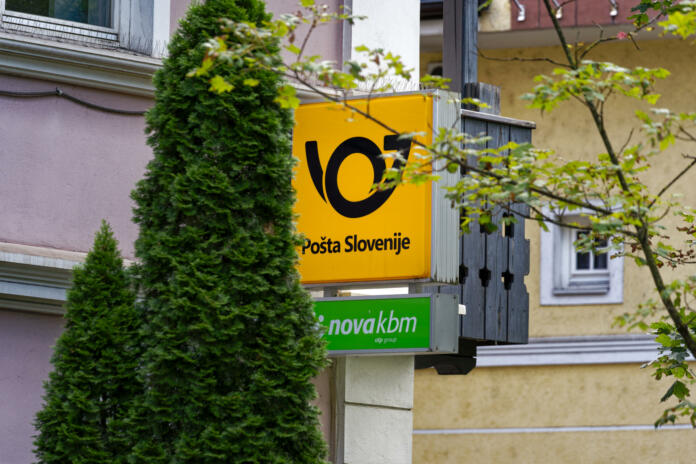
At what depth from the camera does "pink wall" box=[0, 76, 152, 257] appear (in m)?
8.92

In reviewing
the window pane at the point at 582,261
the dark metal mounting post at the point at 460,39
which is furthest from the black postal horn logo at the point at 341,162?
the window pane at the point at 582,261

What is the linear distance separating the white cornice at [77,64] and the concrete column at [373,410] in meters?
2.57

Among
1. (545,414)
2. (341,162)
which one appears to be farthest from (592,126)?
(341,162)

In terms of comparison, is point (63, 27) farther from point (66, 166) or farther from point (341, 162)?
point (341, 162)

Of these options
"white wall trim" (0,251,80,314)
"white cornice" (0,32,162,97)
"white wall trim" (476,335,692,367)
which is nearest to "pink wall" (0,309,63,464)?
"white wall trim" (0,251,80,314)

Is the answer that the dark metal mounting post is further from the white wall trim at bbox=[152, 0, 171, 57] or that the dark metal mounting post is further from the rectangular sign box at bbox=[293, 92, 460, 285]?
the white wall trim at bbox=[152, 0, 171, 57]

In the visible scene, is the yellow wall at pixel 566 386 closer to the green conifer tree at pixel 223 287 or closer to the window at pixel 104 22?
the window at pixel 104 22

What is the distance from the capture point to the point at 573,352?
19.0m

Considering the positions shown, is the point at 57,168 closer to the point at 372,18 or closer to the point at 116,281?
the point at 116,281

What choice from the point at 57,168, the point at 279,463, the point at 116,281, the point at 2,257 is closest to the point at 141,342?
the point at 116,281

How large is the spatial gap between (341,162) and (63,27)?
6.86ft

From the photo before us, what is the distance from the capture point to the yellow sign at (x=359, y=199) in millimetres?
9289

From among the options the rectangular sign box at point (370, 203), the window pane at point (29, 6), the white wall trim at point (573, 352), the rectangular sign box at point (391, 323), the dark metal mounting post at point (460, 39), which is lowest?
the rectangular sign box at point (391, 323)

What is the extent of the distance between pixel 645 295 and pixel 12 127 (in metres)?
11.6
